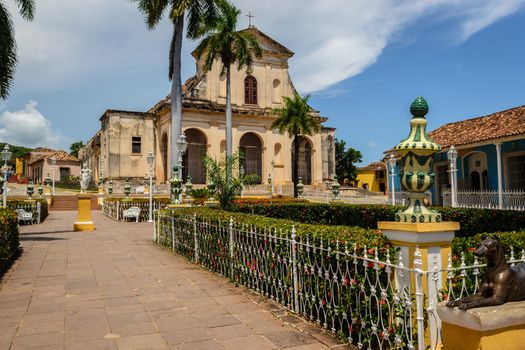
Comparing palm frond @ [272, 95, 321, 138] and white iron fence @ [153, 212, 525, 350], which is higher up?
palm frond @ [272, 95, 321, 138]

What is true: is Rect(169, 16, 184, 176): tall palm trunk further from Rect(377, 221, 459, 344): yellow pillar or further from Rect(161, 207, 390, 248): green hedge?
Rect(377, 221, 459, 344): yellow pillar

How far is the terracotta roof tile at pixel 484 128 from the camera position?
18.8 meters

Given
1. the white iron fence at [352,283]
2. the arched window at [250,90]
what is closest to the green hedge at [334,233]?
the white iron fence at [352,283]

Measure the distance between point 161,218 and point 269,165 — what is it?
22836 millimetres

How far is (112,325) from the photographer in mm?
4719

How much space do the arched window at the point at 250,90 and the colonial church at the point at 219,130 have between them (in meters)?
0.06

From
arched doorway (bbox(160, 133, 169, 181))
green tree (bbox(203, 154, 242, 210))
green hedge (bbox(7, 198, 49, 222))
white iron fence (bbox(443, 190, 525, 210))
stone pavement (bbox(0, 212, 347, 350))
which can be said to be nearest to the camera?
stone pavement (bbox(0, 212, 347, 350))

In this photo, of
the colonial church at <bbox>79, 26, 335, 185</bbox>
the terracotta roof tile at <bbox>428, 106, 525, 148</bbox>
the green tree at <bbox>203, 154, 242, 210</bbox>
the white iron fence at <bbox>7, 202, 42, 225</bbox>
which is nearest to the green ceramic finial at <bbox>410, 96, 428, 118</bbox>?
the green tree at <bbox>203, 154, 242, 210</bbox>

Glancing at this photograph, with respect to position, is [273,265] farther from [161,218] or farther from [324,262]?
[161,218]

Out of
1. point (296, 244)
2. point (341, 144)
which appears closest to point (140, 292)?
point (296, 244)

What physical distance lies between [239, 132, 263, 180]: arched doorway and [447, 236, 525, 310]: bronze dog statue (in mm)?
31788

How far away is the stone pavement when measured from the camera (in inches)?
165

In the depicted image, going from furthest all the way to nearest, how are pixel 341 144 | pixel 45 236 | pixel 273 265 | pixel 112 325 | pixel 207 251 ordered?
pixel 341 144 → pixel 45 236 → pixel 207 251 → pixel 273 265 → pixel 112 325

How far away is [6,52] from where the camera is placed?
1252 centimetres
